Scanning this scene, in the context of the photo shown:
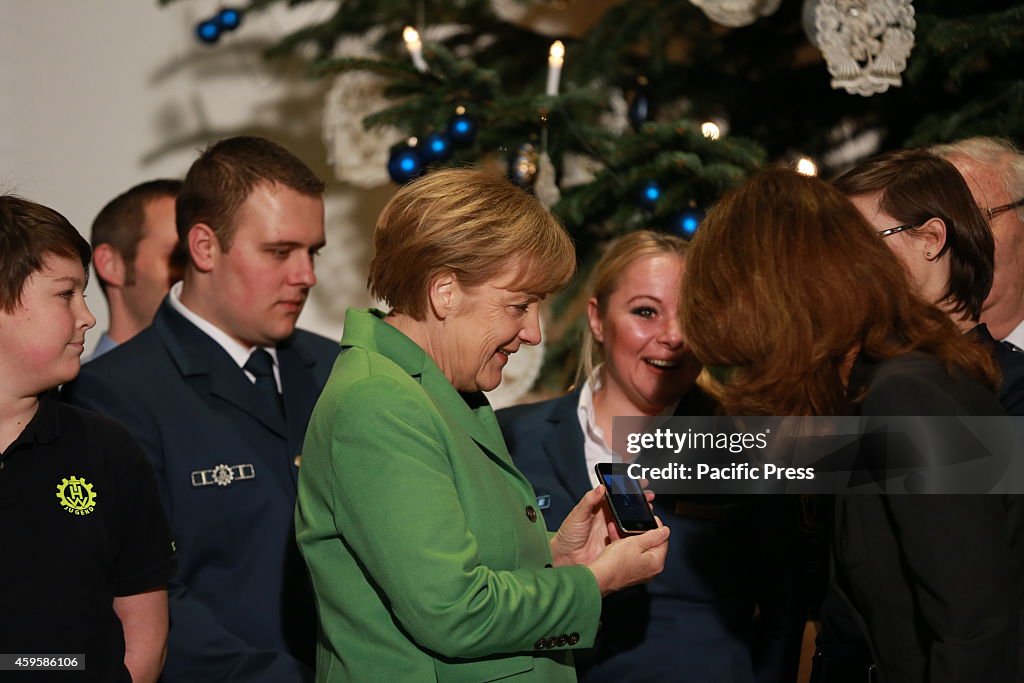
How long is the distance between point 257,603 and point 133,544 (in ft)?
1.47

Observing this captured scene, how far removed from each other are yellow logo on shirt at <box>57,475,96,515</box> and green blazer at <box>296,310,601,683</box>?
41 cm

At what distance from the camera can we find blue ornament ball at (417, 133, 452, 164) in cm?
275

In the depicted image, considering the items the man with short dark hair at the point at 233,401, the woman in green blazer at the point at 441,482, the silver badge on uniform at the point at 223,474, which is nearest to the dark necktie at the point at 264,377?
the man with short dark hair at the point at 233,401

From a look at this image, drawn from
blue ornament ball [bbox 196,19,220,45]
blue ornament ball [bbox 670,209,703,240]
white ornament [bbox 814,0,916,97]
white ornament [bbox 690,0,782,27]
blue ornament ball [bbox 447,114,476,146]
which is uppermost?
blue ornament ball [bbox 196,19,220,45]

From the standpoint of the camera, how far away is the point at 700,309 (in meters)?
1.66

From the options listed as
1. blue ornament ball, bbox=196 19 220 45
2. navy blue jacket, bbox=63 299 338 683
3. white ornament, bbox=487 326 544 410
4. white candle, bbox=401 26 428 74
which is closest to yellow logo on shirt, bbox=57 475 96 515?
navy blue jacket, bbox=63 299 338 683

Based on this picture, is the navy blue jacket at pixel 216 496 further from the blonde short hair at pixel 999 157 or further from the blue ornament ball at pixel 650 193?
the blonde short hair at pixel 999 157

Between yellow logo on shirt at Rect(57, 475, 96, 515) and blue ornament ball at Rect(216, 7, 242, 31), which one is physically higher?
blue ornament ball at Rect(216, 7, 242, 31)

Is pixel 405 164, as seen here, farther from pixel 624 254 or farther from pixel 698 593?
pixel 698 593

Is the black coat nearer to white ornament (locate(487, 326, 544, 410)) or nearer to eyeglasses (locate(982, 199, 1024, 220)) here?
eyeglasses (locate(982, 199, 1024, 220))

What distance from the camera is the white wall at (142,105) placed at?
3916mm

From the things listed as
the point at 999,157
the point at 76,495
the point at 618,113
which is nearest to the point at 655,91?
the point at 618,113

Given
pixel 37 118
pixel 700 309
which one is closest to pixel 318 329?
pixel 37 118

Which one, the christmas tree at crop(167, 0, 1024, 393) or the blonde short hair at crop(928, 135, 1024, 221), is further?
the christmas tree at crop(167, 0, 1024, 393)
